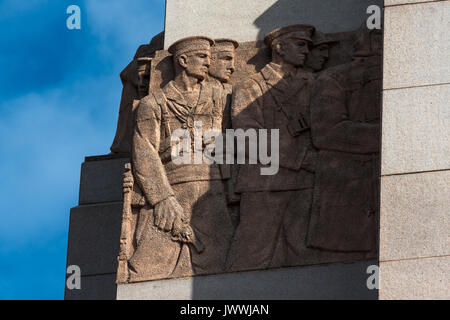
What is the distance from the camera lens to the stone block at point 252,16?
15492 millimetres

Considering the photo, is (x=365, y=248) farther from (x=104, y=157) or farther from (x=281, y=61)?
(x=104, y=157)

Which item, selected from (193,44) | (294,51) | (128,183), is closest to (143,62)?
(193,44)

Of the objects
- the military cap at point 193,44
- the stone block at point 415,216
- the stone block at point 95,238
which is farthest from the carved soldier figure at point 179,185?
the stone block at point 415,216

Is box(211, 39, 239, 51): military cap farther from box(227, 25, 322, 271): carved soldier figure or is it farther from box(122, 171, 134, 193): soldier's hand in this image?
box(122, 171, 134, 193): soldier's hand

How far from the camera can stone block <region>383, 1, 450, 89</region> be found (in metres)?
12.2

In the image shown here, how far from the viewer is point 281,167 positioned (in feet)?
47.9

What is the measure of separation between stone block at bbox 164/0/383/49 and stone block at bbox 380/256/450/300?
15.5ft

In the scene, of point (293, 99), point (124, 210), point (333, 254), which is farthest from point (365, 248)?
point (124, 210)

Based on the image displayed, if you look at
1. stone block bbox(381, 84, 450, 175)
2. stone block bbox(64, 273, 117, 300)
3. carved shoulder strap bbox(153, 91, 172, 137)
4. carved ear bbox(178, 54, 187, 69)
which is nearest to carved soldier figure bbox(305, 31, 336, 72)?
carved ear bbox(178, 54, 187, 69)

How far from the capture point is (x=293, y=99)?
14.9 metres

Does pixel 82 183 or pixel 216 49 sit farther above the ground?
pixel 216 49

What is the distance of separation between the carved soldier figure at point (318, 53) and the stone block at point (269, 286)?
2.76m
